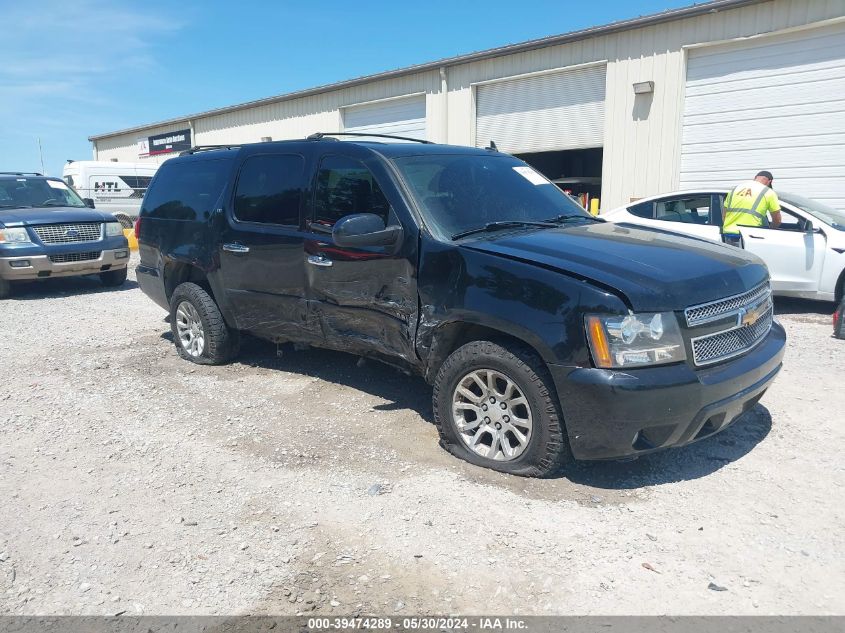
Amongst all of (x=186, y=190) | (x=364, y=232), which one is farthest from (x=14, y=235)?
(x=364, y=232)

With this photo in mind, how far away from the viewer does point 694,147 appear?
1257 cm

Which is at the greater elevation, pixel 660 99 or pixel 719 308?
pixel 660 99

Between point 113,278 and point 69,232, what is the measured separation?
128 cm

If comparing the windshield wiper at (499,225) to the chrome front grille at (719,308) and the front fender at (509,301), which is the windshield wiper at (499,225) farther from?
the chrome front grille at (719,308)

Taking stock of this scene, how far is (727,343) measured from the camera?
3.70m

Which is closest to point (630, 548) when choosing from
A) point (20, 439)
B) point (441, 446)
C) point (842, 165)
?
point (441, 446)

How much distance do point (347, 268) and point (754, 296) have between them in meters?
2.56

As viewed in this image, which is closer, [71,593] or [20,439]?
[71,593]

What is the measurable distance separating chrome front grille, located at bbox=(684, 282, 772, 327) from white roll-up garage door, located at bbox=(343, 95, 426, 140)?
46.0ft

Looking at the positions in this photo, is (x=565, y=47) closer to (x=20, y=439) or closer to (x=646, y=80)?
(x=646, y=80)

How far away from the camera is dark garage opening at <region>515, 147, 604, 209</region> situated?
16.6 metres

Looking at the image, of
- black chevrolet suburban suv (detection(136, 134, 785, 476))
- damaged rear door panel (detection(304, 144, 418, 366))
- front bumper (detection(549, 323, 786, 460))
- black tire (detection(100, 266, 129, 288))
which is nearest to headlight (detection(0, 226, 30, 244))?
black tire (detection(100, 266, 129, 288))

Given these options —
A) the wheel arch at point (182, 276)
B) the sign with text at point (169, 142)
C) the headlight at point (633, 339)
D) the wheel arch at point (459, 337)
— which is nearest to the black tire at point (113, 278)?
the wheel arch at point (182, 276)

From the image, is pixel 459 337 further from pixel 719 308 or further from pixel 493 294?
pixel 719 308
